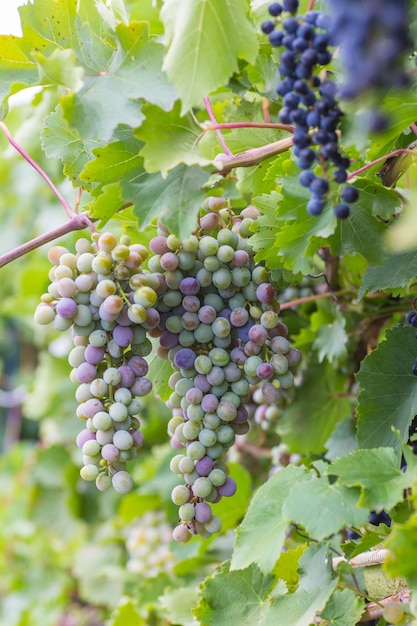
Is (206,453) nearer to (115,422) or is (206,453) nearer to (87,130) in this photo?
(115,422)

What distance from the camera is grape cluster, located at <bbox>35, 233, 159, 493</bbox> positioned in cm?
72

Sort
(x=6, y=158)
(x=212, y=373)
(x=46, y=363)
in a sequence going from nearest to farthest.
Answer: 1. (x=212, y=373)
2. (x=46, y=363)
3. (x=6, y=158)

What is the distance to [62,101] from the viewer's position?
2.15ft

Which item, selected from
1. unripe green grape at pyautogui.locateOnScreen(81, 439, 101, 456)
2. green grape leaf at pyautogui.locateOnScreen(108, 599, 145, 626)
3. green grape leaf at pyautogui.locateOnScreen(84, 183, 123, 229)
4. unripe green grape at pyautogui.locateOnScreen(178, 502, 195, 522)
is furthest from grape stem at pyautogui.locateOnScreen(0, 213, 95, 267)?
green grape leaf at pyautogui.locateOnScreen(108, 599, 145, 626)

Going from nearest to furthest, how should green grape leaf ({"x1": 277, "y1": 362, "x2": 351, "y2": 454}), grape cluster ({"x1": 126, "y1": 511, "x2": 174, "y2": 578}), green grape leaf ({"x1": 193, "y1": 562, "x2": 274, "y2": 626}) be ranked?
1. green grape leaf ({"x1": 193, "y1": 562, "x2": 274, "y2": 626})
2. green grape leaf ({"x1": 277, "y1": 362, "x2": 351, "y2": 454})
3. grape cluster ({"x1": 126, "y1": 511, "x2": 174, "y2": 578})

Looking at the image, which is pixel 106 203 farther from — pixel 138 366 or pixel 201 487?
pixel 201 487

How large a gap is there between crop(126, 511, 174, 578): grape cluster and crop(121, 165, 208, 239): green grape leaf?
3.51ft

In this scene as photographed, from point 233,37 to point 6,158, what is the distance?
2.05 meters

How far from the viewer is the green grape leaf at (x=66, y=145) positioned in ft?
2.76

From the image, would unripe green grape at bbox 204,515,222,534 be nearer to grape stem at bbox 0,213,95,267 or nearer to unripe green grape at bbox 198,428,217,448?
unripe green grape at bbox 198,428,217,448

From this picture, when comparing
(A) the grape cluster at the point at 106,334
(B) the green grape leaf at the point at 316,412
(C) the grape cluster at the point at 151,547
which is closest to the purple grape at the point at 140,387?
(A) the grape cluster at the point at 106,334

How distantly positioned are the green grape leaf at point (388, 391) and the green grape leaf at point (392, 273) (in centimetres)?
7

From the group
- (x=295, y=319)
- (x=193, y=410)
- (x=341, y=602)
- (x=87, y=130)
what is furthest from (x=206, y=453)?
(x=295, y=319)

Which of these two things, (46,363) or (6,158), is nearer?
(46,363)
